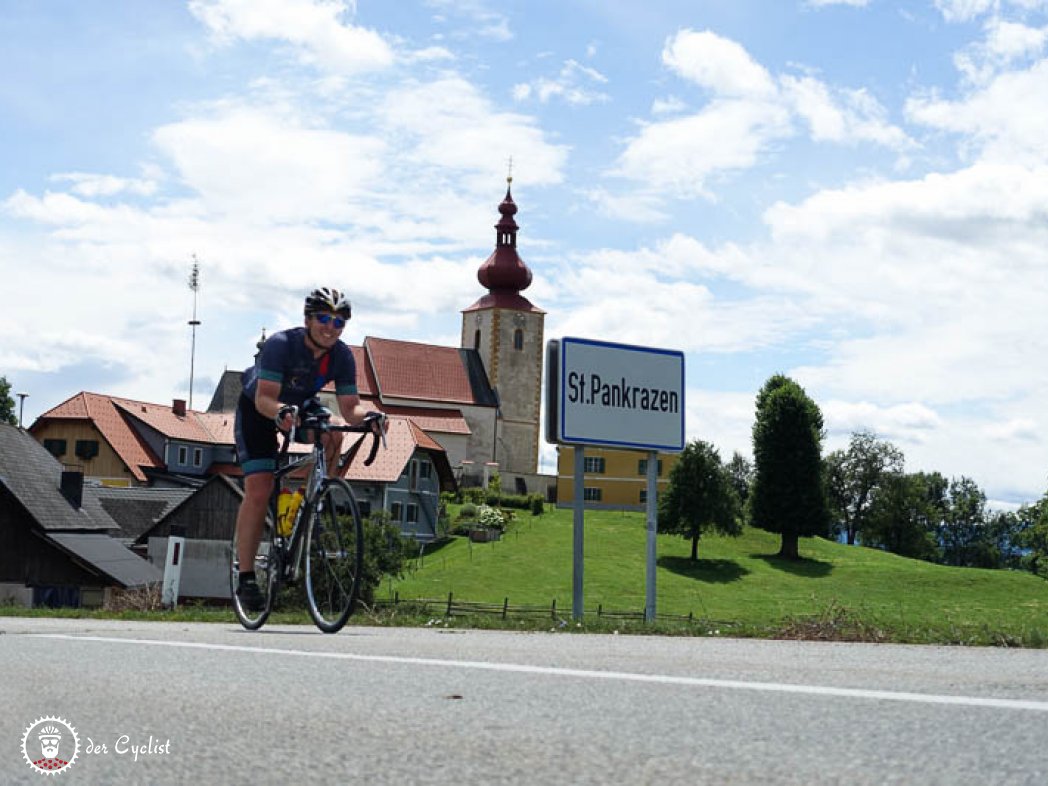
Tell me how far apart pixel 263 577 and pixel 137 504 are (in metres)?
59.6

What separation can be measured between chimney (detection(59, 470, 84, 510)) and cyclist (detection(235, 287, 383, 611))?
4837 centimetres

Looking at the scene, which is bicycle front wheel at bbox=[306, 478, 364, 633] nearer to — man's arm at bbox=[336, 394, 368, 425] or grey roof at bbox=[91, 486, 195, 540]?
man's arm at bbox=[336, 394, 368, 425]

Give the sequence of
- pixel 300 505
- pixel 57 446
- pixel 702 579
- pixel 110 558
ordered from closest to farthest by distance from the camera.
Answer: pixel 300 505 → pixel 110 558 → pixel 702 579 → pixel 57 446

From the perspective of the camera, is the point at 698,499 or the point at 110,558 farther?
the point at 698,499

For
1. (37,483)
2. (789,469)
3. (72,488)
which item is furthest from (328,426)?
(789,469)

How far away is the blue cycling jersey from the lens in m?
8.20

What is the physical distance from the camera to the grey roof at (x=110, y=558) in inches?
A: 1875

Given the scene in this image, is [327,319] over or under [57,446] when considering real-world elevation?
under

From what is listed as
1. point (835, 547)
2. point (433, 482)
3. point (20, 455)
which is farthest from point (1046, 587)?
point (20, 455)

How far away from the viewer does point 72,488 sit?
2130 inches

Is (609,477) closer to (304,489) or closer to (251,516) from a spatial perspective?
(251,516)

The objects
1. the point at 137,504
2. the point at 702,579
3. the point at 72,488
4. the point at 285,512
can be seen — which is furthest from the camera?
Answer: the point at 702,579

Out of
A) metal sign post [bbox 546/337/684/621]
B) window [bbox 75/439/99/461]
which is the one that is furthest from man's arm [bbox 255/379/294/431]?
window [bbox 75/439/99/461]

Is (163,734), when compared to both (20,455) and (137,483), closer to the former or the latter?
(20,455)
